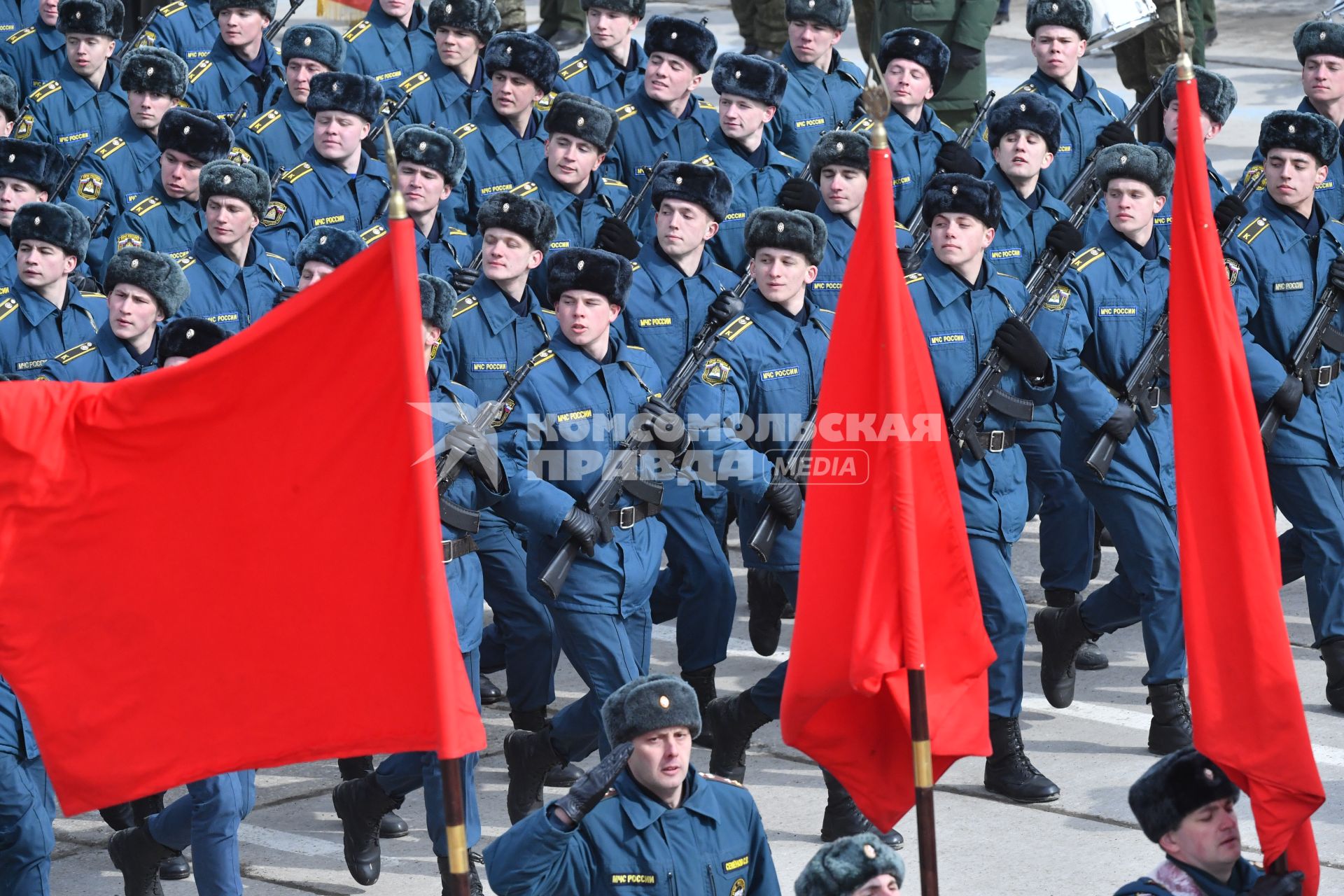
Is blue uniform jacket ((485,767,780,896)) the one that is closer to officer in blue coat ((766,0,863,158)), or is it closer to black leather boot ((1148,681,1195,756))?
black leather boot ((1148,681,1195,756))

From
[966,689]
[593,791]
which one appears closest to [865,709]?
[966,689]

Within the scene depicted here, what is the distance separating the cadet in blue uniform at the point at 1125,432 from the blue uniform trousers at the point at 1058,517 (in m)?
0.47

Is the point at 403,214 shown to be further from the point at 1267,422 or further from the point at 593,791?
the point at 1267,422

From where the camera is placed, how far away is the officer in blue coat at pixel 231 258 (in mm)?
10008

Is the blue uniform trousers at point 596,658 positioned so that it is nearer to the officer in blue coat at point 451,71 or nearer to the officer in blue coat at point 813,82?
the officer in blue coat at point 813,82

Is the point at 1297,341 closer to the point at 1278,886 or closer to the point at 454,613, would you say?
the point at 454,613

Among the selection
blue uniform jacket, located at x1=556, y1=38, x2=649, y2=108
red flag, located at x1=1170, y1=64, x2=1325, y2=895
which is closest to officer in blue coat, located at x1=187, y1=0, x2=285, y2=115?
blue uniform jacket, located at x1=556, y1=38, x2=649, y2=108

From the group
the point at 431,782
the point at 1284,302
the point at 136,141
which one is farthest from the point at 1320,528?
the point at 136,141

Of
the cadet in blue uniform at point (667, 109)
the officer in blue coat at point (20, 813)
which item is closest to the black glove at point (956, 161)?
the cadet in blue uniform at point (667, 109)

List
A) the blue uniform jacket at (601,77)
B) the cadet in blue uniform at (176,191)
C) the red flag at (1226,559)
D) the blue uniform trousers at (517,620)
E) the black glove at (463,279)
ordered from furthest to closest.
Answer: the blue uniform jacket at (601,77) < the cadet in blue uniform at (176,191) < the black glove at (463,279) < the blue uniform trousers at (517,620) < the red flag at (1226,559)

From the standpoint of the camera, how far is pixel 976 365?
888 centimetres

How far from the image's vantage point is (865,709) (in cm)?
623

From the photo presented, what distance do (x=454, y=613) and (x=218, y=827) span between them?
1.12 metres

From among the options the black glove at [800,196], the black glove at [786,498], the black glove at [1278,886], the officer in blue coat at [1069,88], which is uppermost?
the officer in blue coat at [1069,88]
